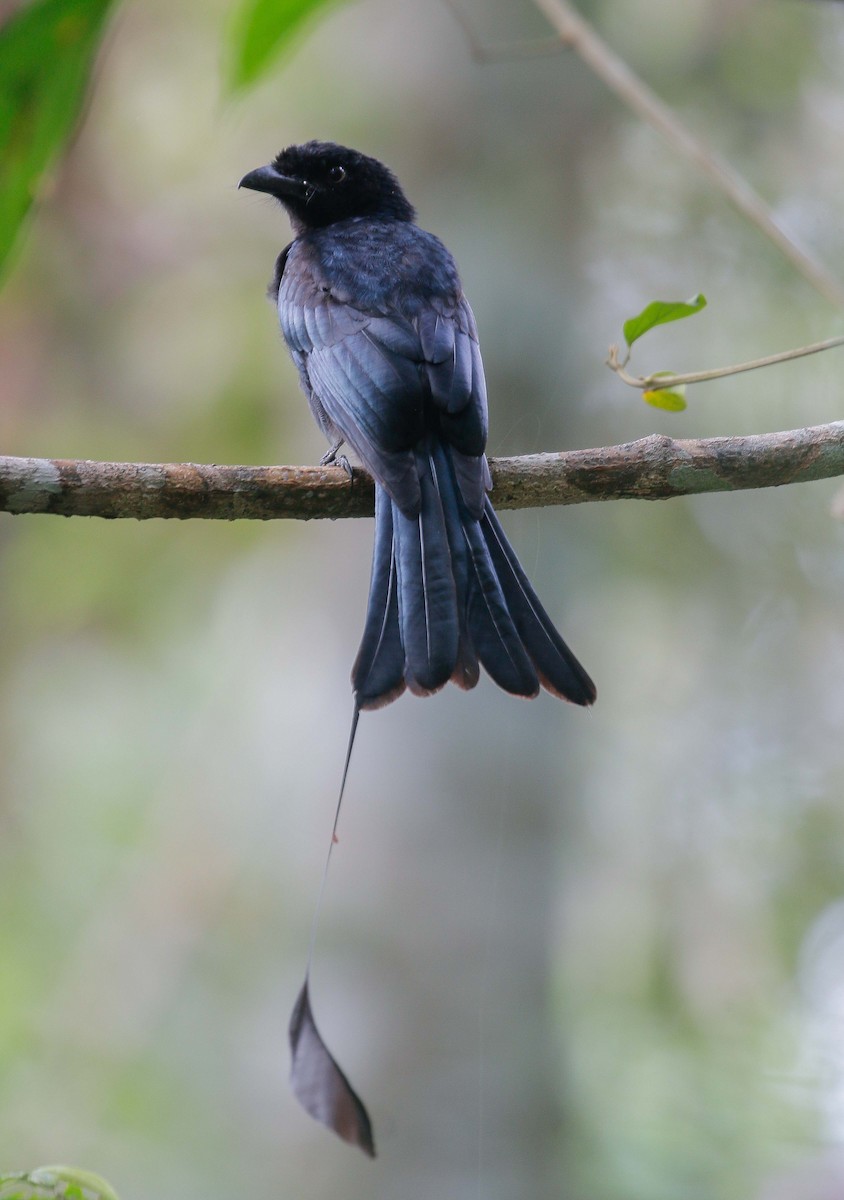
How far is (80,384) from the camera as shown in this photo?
557cm

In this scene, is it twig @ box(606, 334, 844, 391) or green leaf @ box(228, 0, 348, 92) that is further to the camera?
twig @ box(606, 334, 844, 391)

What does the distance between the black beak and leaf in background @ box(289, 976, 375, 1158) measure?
83.2 inches

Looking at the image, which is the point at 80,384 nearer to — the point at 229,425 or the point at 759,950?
the point at 229,425

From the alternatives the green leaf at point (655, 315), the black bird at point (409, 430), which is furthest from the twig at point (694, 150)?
the black bird at point (409, 430)

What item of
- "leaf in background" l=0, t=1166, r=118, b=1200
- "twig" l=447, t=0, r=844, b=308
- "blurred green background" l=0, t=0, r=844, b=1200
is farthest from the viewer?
"blurred green background" l=0, t=0, r=844, b=1200

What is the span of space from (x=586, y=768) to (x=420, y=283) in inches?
96.2

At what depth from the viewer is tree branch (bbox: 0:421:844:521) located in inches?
71.4

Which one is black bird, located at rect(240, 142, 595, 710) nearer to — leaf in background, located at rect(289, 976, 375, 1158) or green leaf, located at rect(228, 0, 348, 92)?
leaf in background, located at rect(289, 976, 375, 1158)

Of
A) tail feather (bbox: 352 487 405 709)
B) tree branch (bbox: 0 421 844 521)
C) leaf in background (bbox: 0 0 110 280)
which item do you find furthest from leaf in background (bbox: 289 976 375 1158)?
leaf in background (bbox: 0 0 110 280)

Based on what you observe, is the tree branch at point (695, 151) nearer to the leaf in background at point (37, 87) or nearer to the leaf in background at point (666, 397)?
the leaf in background at point (666, 397)

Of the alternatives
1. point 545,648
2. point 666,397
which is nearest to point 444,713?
point 666,397

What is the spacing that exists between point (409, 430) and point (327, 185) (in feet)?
3.90

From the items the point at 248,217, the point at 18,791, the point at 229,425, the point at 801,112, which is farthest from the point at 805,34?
the point at 18,791

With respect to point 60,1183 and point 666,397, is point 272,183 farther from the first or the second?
point 60,1183
